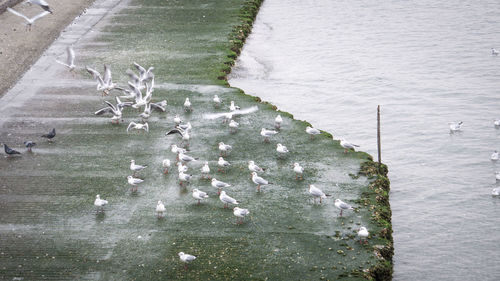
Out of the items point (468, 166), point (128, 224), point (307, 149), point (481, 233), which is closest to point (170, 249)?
point (128, 224)

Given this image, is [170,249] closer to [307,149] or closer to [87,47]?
[307,149]

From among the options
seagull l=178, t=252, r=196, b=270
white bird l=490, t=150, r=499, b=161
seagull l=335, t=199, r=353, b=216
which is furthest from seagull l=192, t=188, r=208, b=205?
white bird l=490, t=150, r=499, b=161

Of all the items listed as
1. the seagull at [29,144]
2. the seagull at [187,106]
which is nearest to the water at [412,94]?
the seagull at [187,106]

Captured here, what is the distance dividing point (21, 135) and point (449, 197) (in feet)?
70.5

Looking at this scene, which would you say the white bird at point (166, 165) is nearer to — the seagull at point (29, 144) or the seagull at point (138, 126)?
the seagull at point (138, 126)

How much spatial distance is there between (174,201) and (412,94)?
21.6 meters

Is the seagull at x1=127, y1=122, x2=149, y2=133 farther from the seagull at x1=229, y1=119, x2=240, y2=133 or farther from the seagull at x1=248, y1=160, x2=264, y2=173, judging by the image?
the seagull at x1=248, y1=160, x2=264, y2=173

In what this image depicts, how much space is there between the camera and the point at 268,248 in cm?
2259

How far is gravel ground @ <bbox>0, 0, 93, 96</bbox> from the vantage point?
41.6 metres

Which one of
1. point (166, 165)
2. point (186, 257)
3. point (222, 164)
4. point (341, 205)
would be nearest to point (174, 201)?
point (166, 165)

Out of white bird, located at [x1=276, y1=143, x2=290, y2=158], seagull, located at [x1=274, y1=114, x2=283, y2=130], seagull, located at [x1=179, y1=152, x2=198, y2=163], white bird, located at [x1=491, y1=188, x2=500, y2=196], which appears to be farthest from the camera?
seagull, located at [x1=274, y1=114, x2=283, y2=130]

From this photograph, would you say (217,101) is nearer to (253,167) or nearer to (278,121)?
(278,121)

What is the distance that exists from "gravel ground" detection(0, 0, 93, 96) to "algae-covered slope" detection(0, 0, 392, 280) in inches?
137

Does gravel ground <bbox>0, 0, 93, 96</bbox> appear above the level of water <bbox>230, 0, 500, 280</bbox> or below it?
below
